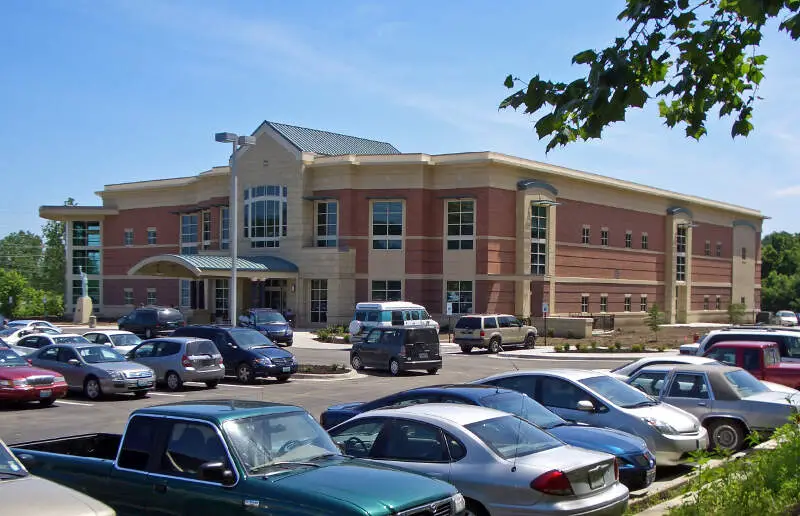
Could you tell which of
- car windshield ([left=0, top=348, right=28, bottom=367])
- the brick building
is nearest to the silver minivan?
car windshield ([left=0, top=348, right=28, bottom=367])

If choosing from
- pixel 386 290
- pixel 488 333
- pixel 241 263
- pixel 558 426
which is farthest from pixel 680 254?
pixel 558 426

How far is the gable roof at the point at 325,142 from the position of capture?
187ft

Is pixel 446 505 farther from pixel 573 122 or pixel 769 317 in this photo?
pixel 769 317

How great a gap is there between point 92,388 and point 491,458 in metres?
16.3

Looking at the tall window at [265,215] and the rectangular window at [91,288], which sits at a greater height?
the tall window at [265,215]

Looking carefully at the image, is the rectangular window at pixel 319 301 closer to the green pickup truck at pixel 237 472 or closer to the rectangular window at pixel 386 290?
the rectangular window at pixel 386 290

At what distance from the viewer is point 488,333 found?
130 ft

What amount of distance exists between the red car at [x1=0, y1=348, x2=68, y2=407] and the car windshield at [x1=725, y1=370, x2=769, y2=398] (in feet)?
50.0

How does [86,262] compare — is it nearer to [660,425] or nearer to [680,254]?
[680,254]

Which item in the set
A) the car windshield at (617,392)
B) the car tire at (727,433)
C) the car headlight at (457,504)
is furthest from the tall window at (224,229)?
the car headlight at (457,504)

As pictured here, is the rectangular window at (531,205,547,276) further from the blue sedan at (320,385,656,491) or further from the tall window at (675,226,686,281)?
the blue sedan at (320,385,656,491)

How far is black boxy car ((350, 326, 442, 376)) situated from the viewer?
28.2m

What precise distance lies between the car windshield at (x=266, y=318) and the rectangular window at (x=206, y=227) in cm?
2263

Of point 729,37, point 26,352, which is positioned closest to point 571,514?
point 729,37
